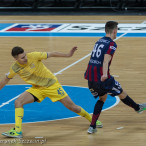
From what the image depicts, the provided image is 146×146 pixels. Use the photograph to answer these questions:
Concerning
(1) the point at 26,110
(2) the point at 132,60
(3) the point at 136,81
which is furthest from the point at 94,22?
(1) the point at 26,110

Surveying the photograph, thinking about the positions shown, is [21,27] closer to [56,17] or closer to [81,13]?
[56,17]

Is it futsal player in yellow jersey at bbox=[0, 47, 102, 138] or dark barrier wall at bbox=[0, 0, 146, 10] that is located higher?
futsal player in yellow jersey at bbox=[0, 47, 102, 138]

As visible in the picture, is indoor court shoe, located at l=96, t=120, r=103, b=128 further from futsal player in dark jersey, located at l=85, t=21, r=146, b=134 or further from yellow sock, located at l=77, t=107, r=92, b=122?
futsal player in dark jersey, located at l=85, t=21, r=146, b=134

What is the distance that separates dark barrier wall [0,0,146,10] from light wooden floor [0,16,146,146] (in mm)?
2619

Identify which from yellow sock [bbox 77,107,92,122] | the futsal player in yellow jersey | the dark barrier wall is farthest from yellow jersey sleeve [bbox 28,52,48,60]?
the dark barrier wall

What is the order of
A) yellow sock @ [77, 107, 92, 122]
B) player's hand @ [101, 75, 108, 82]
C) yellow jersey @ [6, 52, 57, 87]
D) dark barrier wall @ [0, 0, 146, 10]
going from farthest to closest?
dark barrier wall @ [0, 0, 146, 10] → yellow sock @ [77, 107, 92, 122] → yellow jersey @ [6, 52, 57, 87] → player's hand @ [101, 75, 108, 82]

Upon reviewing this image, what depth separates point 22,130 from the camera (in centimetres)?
724

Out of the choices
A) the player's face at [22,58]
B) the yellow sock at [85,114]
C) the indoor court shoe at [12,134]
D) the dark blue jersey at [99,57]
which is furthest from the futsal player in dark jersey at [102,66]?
the indoor court shoe at [12,134]

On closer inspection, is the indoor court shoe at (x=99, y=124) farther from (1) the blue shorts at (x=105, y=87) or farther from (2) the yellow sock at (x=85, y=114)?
(1) the blue shorts at (x=105, y=87)

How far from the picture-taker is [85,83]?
1032 cm

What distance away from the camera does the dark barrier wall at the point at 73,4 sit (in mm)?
22645

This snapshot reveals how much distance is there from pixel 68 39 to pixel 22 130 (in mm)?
8871

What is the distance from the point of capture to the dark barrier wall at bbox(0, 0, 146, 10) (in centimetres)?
2265

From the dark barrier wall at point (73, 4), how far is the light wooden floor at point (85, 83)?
8.59 ft
